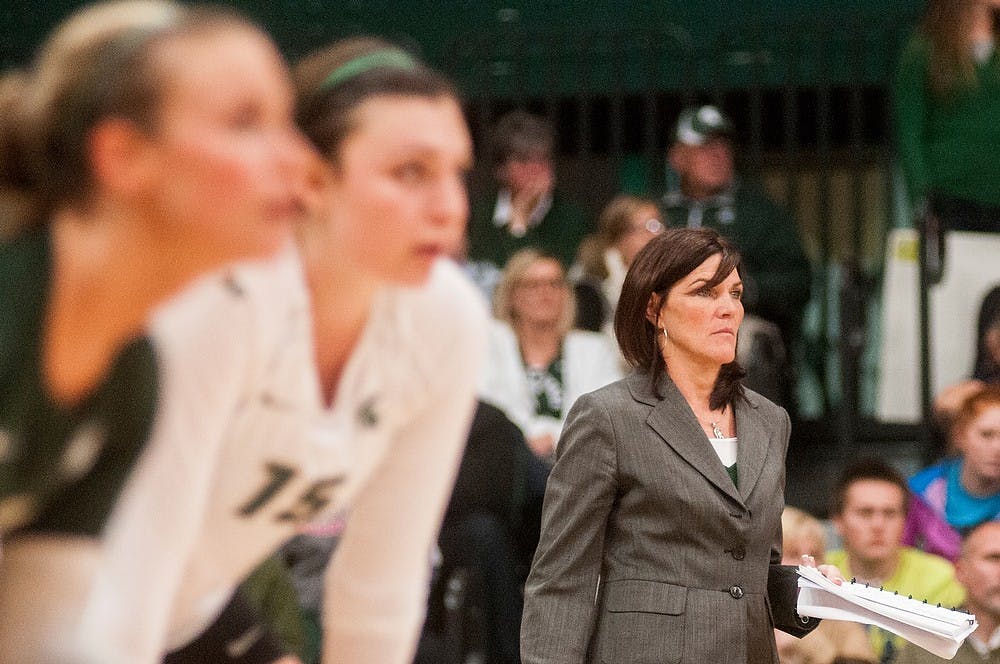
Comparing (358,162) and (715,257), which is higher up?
(358,162)

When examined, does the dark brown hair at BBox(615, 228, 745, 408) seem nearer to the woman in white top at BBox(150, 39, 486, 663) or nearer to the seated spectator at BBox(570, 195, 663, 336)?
the woman in white top at BBox(150, 39, 486, 663)

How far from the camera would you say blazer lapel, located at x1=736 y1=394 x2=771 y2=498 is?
296 cm

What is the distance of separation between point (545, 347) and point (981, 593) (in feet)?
4.39

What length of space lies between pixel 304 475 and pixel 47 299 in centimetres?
43

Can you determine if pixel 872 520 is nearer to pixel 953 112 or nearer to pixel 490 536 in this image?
pixel 490 536

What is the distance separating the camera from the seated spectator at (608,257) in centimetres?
498

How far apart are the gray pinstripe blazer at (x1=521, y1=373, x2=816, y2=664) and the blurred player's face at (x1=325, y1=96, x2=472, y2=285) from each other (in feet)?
3.13

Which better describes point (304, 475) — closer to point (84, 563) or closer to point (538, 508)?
point (84, 563)

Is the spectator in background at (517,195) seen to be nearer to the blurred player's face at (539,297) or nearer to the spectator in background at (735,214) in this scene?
the blurred player's face at (539,297)

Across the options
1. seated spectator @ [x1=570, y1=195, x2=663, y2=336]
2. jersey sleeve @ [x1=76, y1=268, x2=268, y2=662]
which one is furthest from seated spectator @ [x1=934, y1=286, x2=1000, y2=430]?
jersey sleeve @ [x1=76, y1=268, x2=268, y2=662]

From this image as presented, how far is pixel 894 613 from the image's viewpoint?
9.28 feet

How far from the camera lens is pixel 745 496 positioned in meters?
2.93

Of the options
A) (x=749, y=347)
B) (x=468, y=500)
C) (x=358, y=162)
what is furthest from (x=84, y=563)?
(x=749, y=347)

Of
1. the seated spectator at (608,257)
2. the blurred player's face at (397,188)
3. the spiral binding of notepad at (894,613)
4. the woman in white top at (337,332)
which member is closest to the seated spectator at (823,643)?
the seated spectator at (608,257)
